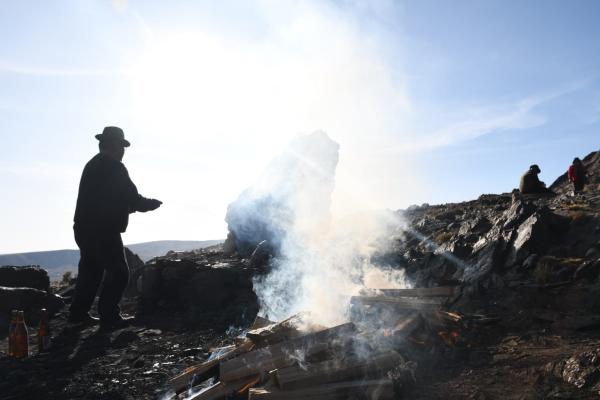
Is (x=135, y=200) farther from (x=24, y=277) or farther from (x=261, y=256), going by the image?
(x=261, y=256)

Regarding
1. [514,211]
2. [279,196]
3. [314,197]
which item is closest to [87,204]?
[514,211]

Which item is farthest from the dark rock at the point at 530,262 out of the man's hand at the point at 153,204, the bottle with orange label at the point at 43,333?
the bottle with orange label at the point at 43,333

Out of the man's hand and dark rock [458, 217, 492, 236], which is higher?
the man's hand

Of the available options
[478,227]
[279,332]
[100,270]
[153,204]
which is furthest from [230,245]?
[279,332]

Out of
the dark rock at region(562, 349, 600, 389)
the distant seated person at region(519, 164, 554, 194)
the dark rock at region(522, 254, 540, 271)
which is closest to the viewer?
the dark rock at region(562, 349, 600, 389)

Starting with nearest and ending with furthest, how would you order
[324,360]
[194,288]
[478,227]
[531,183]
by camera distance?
[324,360]
[478,227]
[194,288]
[531,183]

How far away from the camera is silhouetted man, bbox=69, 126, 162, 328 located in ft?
20.9

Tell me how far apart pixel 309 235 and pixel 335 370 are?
11866 millimetres

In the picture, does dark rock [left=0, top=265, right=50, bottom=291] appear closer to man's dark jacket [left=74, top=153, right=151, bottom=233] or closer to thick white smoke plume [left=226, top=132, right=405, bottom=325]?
man's dark jacket [left=74, top=153, right=151, bottom=233]

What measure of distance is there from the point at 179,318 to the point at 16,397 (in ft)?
13.6

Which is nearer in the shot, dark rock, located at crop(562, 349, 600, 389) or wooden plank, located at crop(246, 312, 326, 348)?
dark rock, located at crop(562, 349, 600, 389)

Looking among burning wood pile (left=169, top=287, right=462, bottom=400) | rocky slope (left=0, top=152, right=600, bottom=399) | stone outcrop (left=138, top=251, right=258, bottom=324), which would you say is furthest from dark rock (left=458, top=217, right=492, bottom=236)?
stone outcrop (left=138, top=251, right=258, bottom=324)

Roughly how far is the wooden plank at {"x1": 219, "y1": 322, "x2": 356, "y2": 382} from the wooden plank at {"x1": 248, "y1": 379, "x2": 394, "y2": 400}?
0.49 m

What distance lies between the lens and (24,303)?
767cm
